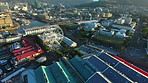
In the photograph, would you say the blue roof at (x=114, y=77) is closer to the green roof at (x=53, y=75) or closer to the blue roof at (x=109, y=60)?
the blue roof at (x=109, y=60)

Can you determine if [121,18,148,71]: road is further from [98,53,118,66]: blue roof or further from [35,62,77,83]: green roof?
[35,62,77,83]: green roof

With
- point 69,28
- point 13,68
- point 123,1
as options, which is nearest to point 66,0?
point 123,1

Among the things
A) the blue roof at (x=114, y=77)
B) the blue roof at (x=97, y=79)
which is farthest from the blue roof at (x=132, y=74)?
the blue roof at (x=97, y=79)

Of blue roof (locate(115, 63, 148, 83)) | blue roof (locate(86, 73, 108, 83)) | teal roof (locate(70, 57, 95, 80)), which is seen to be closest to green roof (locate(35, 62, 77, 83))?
teal roof (locate(70, 57, 95, 80))

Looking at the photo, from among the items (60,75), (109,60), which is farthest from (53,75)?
(109,60)

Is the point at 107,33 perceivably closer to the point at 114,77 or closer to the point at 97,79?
the point at 114,77

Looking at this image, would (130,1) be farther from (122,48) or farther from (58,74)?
(58,74)
